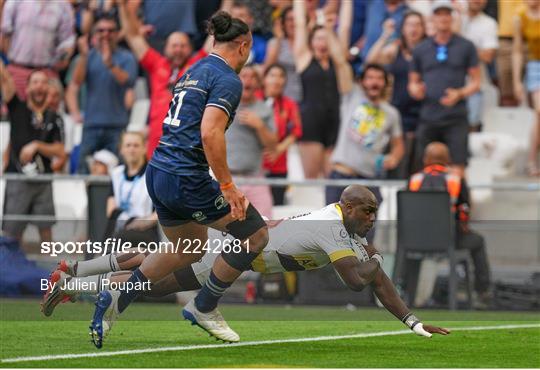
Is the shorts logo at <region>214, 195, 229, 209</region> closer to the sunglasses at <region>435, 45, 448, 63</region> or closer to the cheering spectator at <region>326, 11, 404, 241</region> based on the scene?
the cheering spectator at <region>326, 11, 404, 241</region>

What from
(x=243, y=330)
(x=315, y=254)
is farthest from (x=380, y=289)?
(x=243, y=330)

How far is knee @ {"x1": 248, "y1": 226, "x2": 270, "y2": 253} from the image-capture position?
32.3 ft

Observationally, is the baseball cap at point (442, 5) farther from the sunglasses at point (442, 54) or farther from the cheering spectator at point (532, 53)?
the cheering spectator at point (532, 53)

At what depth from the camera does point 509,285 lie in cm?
1491

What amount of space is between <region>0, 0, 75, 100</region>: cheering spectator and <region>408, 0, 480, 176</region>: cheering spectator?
13.3ft

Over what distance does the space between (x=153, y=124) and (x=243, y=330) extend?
16.2ft

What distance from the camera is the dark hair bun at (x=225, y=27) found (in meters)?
9.70

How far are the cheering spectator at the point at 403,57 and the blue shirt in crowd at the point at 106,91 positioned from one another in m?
2.89

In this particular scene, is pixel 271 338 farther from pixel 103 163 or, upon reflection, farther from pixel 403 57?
pixel 403 57

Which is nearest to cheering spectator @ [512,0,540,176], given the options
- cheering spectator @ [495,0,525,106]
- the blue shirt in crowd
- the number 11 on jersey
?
cheering spectator @ [495,0,525,106]

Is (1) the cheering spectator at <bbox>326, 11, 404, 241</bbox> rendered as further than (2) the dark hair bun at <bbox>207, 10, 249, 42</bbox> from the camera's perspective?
Yes

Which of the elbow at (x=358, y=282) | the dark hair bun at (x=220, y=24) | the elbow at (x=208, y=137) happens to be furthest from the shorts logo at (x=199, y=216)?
the dark hair bun at (x=220, y=24)

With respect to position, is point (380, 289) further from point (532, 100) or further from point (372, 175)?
point (532, 100)

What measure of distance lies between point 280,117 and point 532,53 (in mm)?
3215
